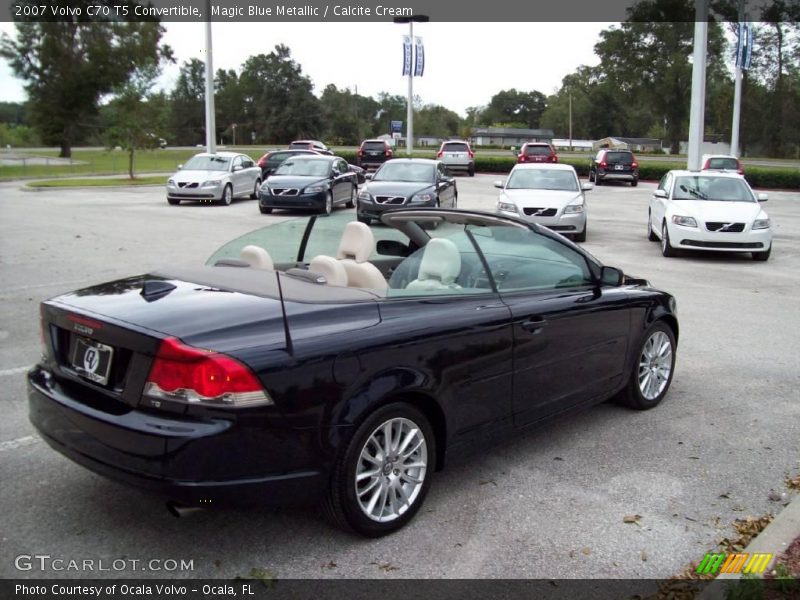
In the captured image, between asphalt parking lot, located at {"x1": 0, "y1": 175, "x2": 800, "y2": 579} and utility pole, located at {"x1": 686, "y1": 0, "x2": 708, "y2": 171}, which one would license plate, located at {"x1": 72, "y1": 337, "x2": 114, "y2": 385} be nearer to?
asphalt parking lot, located at {"x1": 0, "y1": 175, "x2": 800, "y2": 579}

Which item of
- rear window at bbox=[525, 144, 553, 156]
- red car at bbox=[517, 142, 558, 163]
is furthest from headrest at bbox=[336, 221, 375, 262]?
rear window at bbox=[525, 144, 553, 156]

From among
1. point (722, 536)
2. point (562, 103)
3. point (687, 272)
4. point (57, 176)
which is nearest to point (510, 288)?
point (722, 536)

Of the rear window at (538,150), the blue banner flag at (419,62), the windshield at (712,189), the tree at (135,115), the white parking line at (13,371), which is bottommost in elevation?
the white parking line at (13,371)

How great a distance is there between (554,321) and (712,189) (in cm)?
1115

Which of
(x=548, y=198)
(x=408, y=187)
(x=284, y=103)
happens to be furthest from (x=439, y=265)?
(x=284, y=103)

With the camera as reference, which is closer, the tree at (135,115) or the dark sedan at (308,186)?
the dark sedan at (308,186)

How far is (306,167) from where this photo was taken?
73.6 ft

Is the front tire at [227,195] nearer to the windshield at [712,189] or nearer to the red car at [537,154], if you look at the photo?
the windshield at [712,189]

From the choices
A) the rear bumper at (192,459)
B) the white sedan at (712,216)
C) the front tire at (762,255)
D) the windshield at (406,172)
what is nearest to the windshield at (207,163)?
the windshield at (406,172)

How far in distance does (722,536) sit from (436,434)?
1457 mm

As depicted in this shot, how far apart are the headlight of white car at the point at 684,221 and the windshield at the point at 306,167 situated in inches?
418

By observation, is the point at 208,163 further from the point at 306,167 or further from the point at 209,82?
the point at 209,82

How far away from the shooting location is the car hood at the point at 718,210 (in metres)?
13.5

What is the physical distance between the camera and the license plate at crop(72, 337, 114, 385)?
3.54 meters
